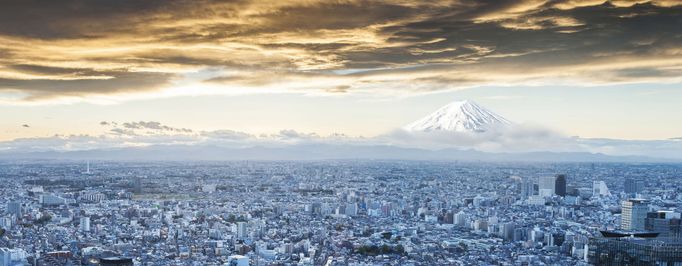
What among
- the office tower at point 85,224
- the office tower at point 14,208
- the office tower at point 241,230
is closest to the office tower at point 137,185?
the office tower at point 14,208

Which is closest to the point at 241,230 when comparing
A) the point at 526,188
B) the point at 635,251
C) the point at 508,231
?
the point at 508,231

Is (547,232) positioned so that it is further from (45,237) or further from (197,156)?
(197,156)

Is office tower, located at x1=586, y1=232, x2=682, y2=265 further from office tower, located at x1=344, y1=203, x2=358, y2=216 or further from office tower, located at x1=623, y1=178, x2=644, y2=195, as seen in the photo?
office tower, located at x1=623, y1=178, x2=644, y2=195

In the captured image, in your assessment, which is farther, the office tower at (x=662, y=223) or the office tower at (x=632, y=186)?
the office tower at (x=632, y=186)

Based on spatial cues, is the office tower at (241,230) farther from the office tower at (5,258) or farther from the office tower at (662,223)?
the office tower at (662,223)

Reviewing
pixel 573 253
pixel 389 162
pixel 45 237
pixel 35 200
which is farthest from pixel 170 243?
pixel 389 162

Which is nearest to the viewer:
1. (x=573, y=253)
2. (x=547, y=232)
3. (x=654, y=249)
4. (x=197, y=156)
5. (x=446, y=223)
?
(x=654, y=249)
